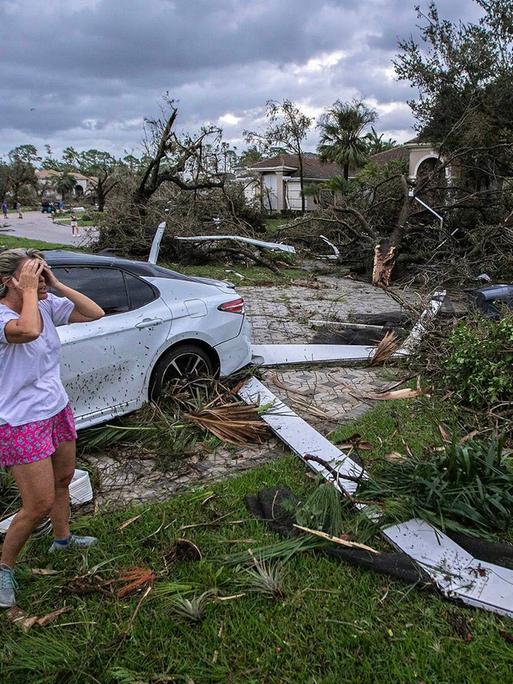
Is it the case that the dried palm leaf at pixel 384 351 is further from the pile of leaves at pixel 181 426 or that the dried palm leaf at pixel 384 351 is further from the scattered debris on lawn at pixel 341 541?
the scattered debris on lawn at pixel 341 541

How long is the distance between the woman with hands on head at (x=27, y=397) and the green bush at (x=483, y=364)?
11.8ft

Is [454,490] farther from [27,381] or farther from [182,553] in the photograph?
[27,381]

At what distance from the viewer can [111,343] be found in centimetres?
431

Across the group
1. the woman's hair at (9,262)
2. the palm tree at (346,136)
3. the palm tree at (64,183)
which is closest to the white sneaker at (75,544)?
the woman's hair at (9,262)

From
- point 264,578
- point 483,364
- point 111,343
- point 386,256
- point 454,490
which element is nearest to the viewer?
point 264,578

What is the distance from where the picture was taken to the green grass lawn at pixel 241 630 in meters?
2.31

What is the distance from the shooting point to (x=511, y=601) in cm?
263

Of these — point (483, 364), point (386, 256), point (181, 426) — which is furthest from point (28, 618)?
point (386, 256)

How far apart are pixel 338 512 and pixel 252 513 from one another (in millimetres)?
568

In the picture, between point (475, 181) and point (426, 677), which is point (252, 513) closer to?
point (426, 677)

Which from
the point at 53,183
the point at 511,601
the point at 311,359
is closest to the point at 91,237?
the point at 311,359

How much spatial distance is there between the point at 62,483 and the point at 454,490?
2317 mm

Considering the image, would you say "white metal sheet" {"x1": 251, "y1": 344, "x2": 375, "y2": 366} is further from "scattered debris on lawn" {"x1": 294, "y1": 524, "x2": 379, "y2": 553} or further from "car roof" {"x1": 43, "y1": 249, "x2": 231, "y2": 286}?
"scattered debris on lawn" {"x1": 294, "y1": 524, "x2": 379, "y2": 553}

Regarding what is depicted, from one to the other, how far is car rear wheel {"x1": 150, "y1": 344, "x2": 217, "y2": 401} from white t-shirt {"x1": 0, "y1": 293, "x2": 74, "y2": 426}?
202 centimetres
